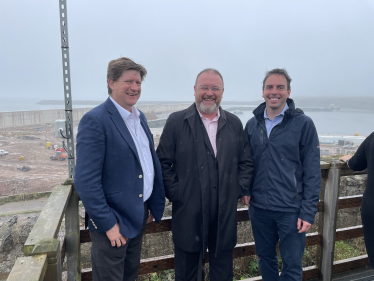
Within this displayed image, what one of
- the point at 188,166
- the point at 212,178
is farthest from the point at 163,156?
the point at 212,178

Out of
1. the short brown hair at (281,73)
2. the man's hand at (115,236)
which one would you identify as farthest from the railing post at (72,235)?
the short brown hair at (281,73)

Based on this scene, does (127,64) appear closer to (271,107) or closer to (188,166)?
(188,166)

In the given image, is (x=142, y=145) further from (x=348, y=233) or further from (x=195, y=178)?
(x=348, y=233)

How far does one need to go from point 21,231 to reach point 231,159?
→ 8.40 m

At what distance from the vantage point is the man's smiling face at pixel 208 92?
2.09m

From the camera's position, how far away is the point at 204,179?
1919 millimetres

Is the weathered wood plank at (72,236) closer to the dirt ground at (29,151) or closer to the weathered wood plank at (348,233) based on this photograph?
the weathered wood plank at (348,233)

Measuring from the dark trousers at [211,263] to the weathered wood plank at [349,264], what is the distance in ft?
4.37

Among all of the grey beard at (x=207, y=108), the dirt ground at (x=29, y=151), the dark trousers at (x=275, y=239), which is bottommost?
the dirt ground at (x=29, y=151)

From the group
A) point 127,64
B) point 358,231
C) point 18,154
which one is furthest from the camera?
point 18,154

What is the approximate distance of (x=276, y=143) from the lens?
2.05 metres

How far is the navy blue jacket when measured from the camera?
1984 millimetres

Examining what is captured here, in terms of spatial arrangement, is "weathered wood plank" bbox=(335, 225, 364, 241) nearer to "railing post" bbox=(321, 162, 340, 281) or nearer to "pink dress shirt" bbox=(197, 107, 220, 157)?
"railing post" bbox=(321, 162, 340, 281)

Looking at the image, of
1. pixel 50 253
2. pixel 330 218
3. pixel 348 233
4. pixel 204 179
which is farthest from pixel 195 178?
pixel 348 233
